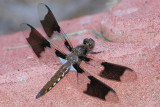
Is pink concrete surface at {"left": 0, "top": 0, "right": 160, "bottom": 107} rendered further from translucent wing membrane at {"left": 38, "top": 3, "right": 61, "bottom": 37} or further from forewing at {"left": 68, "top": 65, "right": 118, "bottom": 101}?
translucent wing membrane at {"left": 38, "top": 3, "right": 61, "bottom": 37}

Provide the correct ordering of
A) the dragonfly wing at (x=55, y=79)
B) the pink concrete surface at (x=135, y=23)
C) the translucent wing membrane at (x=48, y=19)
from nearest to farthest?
the dragonfly wing at (x=55, y=79) → the pink concrete surface at (x=135, y=23) → the translucent wing membrane at (x=48, y=19)

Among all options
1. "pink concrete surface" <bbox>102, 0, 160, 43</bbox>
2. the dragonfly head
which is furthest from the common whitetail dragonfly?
"pink concrete surface" <bbox>102, 0, 160, 43</bbox>

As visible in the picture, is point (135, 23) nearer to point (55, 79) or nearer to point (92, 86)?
point (92, 86)

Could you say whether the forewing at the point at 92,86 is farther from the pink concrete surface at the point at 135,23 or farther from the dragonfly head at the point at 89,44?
the pink concrete surface at the point at 135,23

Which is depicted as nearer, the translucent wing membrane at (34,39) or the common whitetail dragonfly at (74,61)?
the common whitetail dragonfly at (74,61)

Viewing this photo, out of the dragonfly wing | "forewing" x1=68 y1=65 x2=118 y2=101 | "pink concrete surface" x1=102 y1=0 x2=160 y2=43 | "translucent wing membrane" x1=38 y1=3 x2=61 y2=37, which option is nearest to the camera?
"forewing" x1=68 y1=65 x2=118 y2=101

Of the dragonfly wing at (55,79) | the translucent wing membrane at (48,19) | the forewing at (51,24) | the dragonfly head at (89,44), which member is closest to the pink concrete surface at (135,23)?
the dragonfly head at (89,44)

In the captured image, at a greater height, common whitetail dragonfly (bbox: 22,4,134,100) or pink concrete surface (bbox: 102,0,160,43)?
pink concrete surface (bbox: 102,0,160,43)
